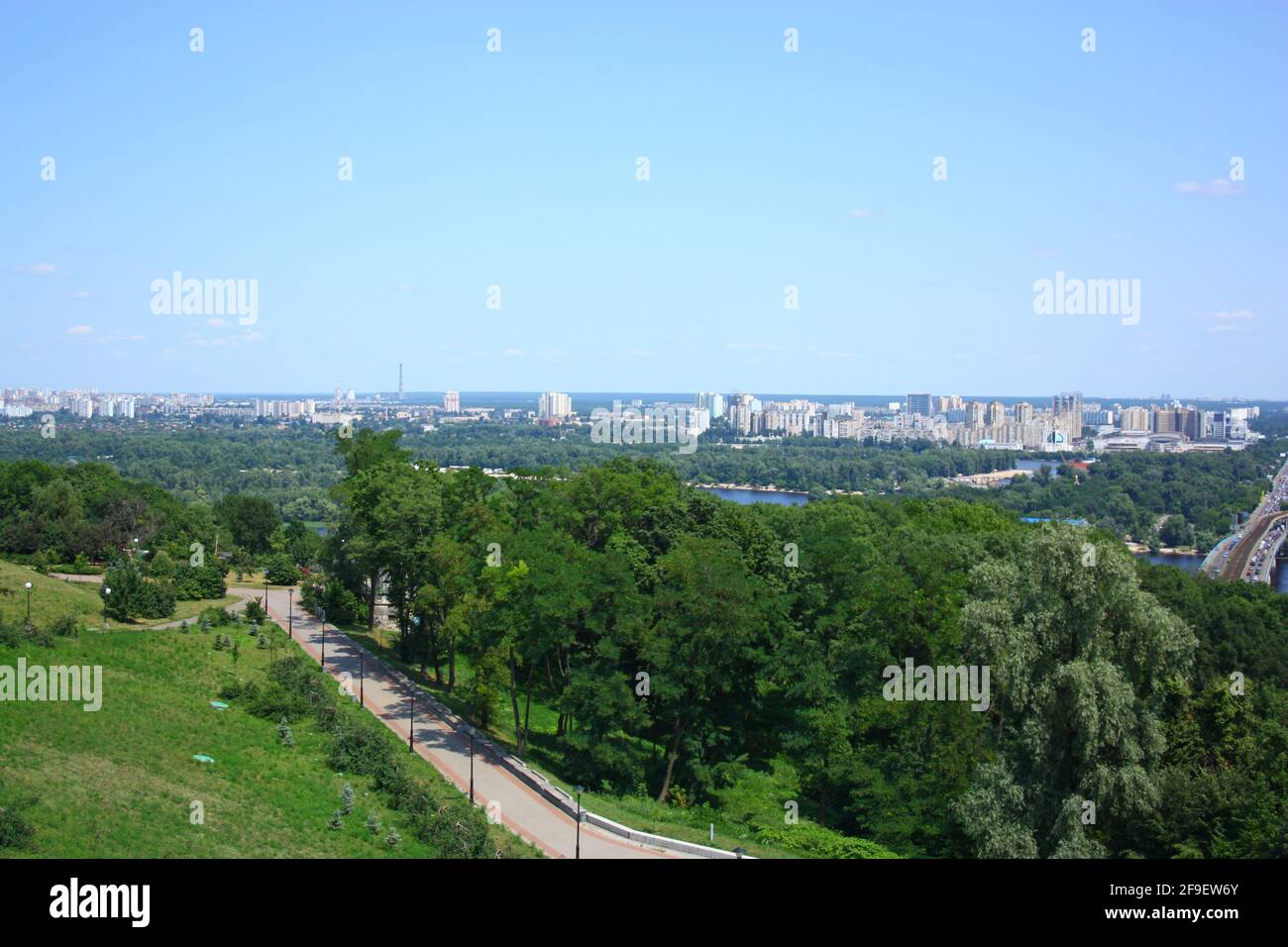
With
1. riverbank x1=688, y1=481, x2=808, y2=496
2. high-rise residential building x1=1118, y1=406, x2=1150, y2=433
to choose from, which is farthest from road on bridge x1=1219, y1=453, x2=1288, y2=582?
high-rise residential building x1=1118, y1=406, x2=1150, y2=433

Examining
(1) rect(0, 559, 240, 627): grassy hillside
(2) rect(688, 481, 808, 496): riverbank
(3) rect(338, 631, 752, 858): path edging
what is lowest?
(2) rect(688, 481, 808, 496): riverbank

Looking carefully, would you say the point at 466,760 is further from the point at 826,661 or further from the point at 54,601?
the point at 54,601

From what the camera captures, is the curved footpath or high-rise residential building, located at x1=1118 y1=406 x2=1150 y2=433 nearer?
the curved footpath

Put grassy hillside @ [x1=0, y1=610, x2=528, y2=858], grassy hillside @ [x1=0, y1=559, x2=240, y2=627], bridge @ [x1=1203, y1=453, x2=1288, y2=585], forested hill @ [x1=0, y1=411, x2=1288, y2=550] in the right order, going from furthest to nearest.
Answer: forested hill @ [x1=0, y1=411, x2=1288, y2=550] < bridge @ [x1=1203, y1=453, x2=1288, y2=585] < grassy hillside @ [x1=0, y1=559, x2=240, y2=627] < grassy hillside @ [x1=0, y1=610, x2=528, y2=858]

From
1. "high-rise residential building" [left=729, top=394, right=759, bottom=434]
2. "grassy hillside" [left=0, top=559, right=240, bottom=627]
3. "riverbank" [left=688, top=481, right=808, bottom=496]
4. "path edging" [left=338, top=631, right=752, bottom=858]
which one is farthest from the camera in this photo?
"high-rise residential building" [left=729, top=394, right=759, bottom=434]

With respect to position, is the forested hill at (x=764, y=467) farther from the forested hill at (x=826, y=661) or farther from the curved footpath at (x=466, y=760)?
the curved footpath at (x=466, y=760)

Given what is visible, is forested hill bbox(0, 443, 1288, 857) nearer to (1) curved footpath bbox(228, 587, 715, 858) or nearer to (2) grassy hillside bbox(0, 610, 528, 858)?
(1) curved footpath bbox(228, 587, 715, 858)
